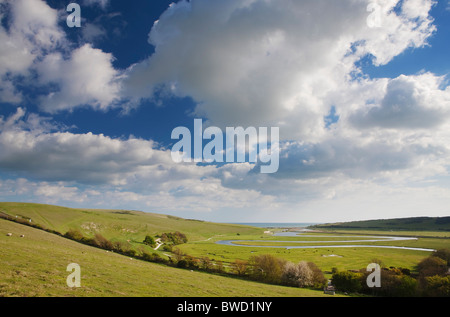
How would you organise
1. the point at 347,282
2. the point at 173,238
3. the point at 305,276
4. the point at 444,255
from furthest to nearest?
the point at 173,238, the point at 444,255, the point at 305,276, the point at 347,282

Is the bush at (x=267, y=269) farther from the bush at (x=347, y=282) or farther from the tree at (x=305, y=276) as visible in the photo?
the bush at (x=347, y=282)

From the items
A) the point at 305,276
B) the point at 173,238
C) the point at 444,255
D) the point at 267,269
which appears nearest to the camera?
the point at 305,276

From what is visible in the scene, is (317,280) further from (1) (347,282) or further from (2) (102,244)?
(2) (102,244)

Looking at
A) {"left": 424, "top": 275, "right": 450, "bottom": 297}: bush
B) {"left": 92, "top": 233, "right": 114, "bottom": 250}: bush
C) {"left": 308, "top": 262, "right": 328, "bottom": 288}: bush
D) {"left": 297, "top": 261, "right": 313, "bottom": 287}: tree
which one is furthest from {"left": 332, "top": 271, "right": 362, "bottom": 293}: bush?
{"left": 92, "top": 233, "right": 114, "bottom": 250}: bush

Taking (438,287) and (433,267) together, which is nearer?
(438,287)

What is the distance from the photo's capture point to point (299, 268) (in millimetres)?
58500

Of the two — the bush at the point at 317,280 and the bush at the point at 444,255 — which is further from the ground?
the bush at the point at 317,280

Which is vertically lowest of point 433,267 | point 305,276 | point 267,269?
point 433,267

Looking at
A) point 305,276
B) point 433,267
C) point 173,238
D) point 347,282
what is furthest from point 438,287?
point 173,238

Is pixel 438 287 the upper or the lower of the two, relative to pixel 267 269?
upper

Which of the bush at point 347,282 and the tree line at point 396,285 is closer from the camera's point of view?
the tree line at point 396,285

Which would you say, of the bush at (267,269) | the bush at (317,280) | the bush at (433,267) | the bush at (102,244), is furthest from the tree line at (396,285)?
the bush at (102,244)
